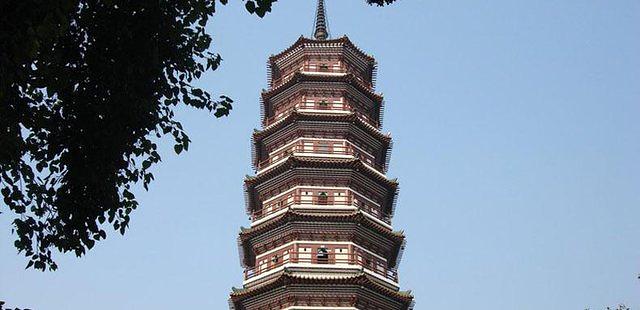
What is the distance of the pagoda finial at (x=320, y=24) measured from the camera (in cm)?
3944

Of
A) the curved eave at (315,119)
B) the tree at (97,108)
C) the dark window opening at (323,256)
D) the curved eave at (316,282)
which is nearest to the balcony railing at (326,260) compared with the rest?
the dark window opening at (323,256)

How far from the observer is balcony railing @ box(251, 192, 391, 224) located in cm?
3059

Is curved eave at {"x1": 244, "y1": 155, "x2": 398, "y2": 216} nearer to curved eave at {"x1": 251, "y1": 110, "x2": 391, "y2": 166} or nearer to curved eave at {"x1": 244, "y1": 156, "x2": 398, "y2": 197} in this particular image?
curved eave at {"x1": 244, "y1": 156, "x2": 398, "y2": 197}

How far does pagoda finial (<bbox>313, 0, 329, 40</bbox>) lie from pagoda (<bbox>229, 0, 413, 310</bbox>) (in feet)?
12.7

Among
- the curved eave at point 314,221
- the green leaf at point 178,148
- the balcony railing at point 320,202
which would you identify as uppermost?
the balcony railing at point 320,202

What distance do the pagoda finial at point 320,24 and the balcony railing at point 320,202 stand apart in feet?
36.9

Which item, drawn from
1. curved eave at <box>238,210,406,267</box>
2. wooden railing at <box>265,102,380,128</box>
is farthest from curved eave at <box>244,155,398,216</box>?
wooden railing at <box>265,102,380,128</box>

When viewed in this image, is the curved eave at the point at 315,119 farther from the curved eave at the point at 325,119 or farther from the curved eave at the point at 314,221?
the curved eave at the point at 314,221

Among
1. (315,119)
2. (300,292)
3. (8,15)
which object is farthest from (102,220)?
(315,119)

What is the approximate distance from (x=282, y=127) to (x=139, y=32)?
24.3 m

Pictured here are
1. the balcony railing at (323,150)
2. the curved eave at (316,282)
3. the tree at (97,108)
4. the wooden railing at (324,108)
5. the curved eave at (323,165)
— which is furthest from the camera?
the wooden railing at (324,108)

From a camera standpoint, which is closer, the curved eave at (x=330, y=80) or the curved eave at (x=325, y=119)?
the curved eave at (x=325, y=119)

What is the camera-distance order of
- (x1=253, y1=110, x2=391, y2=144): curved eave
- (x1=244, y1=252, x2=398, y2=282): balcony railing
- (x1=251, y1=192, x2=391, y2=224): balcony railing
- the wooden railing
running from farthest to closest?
the wooden railing
(x1=253, y1=110, x2=391, y2=144): curved eave
(x1=251, y1=192, x2=391, y2=224): balcony railing
(x1=244, y1=252, x2=398, y2=282): balcony railing

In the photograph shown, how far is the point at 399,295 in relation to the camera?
28703 mm
